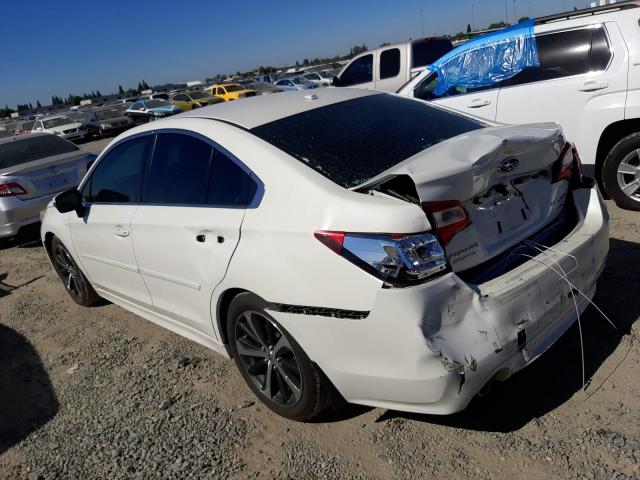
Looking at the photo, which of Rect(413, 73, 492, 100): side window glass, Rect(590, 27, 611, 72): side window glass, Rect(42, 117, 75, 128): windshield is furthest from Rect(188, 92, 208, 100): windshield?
Rect(590, 27, 611, 72): side window glass

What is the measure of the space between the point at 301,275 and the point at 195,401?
136 cm

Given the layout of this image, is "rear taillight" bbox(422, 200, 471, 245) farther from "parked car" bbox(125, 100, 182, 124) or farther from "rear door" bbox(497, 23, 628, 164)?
"parked car" bbox(125, 100, 182, 124)

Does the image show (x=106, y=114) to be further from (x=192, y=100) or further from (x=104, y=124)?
(x=192, y=100)

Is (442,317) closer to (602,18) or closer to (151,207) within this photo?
(151,207)

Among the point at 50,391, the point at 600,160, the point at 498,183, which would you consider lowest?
the point at 50,391

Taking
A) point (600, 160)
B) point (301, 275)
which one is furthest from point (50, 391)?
point (600, 160)

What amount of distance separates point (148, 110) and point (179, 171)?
27.9 m

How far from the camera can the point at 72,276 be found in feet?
16.5

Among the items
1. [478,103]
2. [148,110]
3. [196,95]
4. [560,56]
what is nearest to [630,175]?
[560,56]

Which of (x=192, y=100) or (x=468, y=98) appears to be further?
(x=192, y=100)

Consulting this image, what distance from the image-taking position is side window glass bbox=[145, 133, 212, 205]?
3.13 metres

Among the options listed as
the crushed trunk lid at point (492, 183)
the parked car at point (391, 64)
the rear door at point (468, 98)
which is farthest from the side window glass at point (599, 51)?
the parked car at point (391, 64)

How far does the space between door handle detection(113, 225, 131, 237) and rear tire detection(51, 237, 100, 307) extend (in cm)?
120

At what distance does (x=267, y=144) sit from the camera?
2.84 metres
